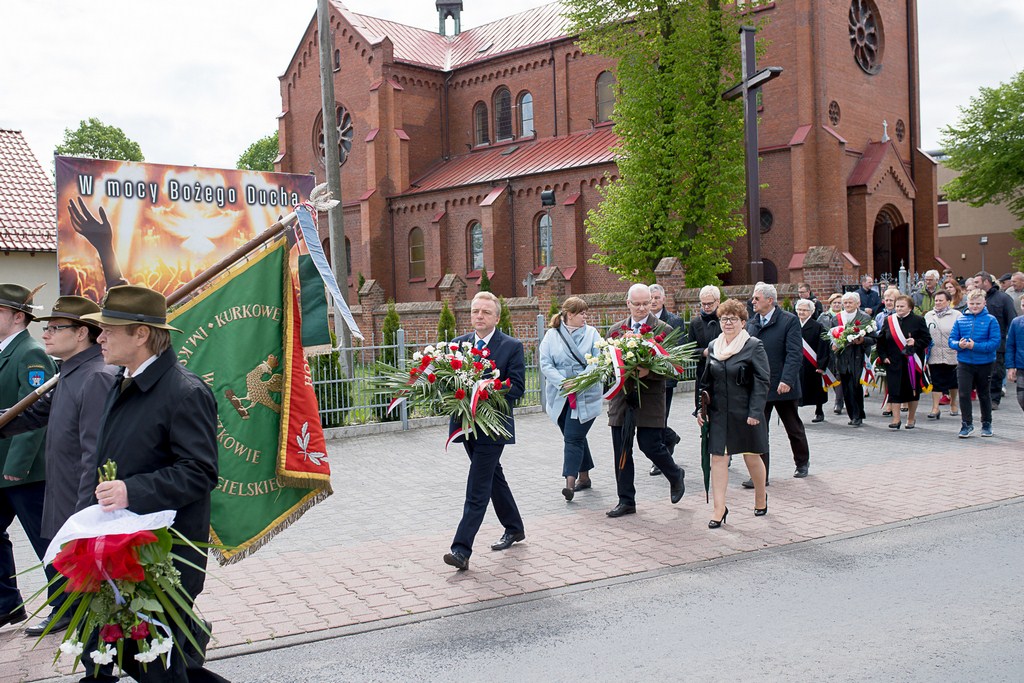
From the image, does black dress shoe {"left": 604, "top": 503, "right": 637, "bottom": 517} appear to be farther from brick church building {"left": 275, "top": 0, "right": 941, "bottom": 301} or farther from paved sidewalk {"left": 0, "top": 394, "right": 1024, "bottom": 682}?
brick church building {"left": 275, "top": 0, "right": 941, "bottom": 301}

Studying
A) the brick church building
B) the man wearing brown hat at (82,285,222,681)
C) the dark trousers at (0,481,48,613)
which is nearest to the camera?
the man wearing brown hat at (82,285,222,681)

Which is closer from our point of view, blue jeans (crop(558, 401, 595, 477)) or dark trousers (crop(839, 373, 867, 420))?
blue jeans (crop(558, 401, 595, 477))

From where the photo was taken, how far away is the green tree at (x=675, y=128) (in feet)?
92.7

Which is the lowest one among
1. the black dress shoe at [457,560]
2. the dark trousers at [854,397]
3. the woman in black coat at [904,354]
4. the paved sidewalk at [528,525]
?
the paved sidewalk at [528,525]

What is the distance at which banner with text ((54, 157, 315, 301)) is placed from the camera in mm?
15773

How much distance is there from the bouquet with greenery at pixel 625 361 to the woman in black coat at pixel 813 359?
5030 mm

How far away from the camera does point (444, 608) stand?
5625 mm

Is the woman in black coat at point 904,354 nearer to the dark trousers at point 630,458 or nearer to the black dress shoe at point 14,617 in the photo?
the dark trousers at point 630,458

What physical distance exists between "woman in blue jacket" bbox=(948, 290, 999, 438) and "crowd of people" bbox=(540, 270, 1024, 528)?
0.05 feet

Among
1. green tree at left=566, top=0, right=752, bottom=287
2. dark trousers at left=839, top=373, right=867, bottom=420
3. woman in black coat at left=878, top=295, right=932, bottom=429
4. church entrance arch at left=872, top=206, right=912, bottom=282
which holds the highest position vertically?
green tree at left=566, top=0, right=752, bottom=287

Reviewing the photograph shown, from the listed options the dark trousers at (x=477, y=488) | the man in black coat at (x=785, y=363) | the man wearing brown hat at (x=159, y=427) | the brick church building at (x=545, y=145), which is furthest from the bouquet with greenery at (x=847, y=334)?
the brick church building at (x=545, y=145)

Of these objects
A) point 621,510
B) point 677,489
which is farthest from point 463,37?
point 621,510

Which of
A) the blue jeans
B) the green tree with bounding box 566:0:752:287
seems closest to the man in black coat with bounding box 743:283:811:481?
the blue jeans

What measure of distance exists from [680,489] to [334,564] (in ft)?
10.8
